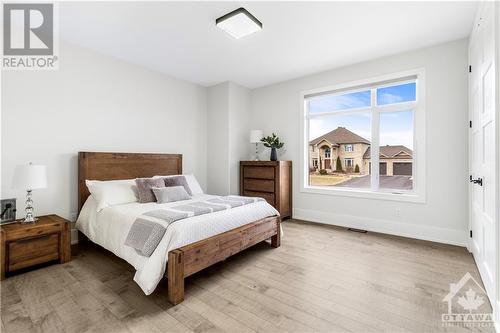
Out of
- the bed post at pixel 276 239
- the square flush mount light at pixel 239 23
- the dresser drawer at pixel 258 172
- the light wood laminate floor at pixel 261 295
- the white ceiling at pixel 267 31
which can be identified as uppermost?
the white ceiling at pixel 267 31

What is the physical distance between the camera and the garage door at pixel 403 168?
3.57m

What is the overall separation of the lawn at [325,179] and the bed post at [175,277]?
3.18 meters

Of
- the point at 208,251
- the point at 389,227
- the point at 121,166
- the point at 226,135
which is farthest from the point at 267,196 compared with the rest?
the point at 121,166

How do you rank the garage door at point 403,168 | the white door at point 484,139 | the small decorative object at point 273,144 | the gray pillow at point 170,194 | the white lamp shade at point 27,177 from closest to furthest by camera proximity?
the white door at point 484,139, the white lamp shade at point 27,177, the gray pillow at point 170,194, the garage door at point 403,168, the small decorative object at point 273,144

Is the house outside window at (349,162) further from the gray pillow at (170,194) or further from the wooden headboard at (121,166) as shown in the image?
the wooden headboard at (121,166)

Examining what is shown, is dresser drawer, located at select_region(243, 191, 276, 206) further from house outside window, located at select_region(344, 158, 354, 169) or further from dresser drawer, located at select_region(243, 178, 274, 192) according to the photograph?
house outside window, located at select_region(344, 158, 354, 169)

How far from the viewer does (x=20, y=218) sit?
2.80 meters

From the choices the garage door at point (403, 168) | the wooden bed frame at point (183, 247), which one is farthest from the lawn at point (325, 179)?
the wooden bed frame at point (183, 247)

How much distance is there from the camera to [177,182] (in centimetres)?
350

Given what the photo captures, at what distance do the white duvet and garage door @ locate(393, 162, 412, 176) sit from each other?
2.07 meters

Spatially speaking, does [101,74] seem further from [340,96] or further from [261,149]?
[340,96]

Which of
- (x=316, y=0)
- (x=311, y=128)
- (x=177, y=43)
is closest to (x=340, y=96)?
(x=311, y=128)

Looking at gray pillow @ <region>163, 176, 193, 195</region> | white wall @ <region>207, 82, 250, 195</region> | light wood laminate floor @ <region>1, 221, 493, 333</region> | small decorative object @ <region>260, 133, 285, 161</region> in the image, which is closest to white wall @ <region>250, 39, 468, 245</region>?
light wood laminate floor @ <region>1, 221, 493, 333</region>

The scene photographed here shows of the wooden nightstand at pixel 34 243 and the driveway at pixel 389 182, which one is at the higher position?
the driveway at pixel 389 182
